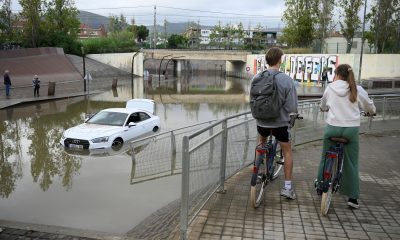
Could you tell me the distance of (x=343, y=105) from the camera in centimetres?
530

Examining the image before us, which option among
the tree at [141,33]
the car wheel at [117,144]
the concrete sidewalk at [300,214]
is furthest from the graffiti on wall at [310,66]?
the tree at [141,33]

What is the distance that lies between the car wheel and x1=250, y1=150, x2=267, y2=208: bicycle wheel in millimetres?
8727

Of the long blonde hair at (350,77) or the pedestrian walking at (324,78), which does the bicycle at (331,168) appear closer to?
the long blonde hair at (350,77)

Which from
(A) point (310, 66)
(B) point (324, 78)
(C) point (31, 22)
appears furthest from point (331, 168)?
(C) point (31, 22)

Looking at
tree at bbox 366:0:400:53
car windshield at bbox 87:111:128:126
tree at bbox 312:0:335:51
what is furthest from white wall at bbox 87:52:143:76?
car windshield at bbox 87:111:128:126

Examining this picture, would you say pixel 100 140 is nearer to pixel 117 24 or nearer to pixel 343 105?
pixel 343 105

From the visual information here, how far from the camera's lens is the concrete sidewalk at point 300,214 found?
475 cm

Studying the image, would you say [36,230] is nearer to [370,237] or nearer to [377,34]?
[370,237]

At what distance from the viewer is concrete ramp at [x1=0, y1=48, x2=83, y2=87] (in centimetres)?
4138

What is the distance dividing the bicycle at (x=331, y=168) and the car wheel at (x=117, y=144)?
9.36 metres

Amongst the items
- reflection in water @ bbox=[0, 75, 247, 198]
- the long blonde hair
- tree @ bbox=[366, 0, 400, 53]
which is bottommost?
reflection in water @ bbox=[0, 75, 247, 198]

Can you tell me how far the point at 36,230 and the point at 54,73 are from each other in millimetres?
43721

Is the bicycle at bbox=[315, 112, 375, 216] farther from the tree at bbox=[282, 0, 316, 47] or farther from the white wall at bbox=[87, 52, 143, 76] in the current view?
the white wall at bbox=[87, 52, 143, 76]

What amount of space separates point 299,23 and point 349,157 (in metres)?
46.7
